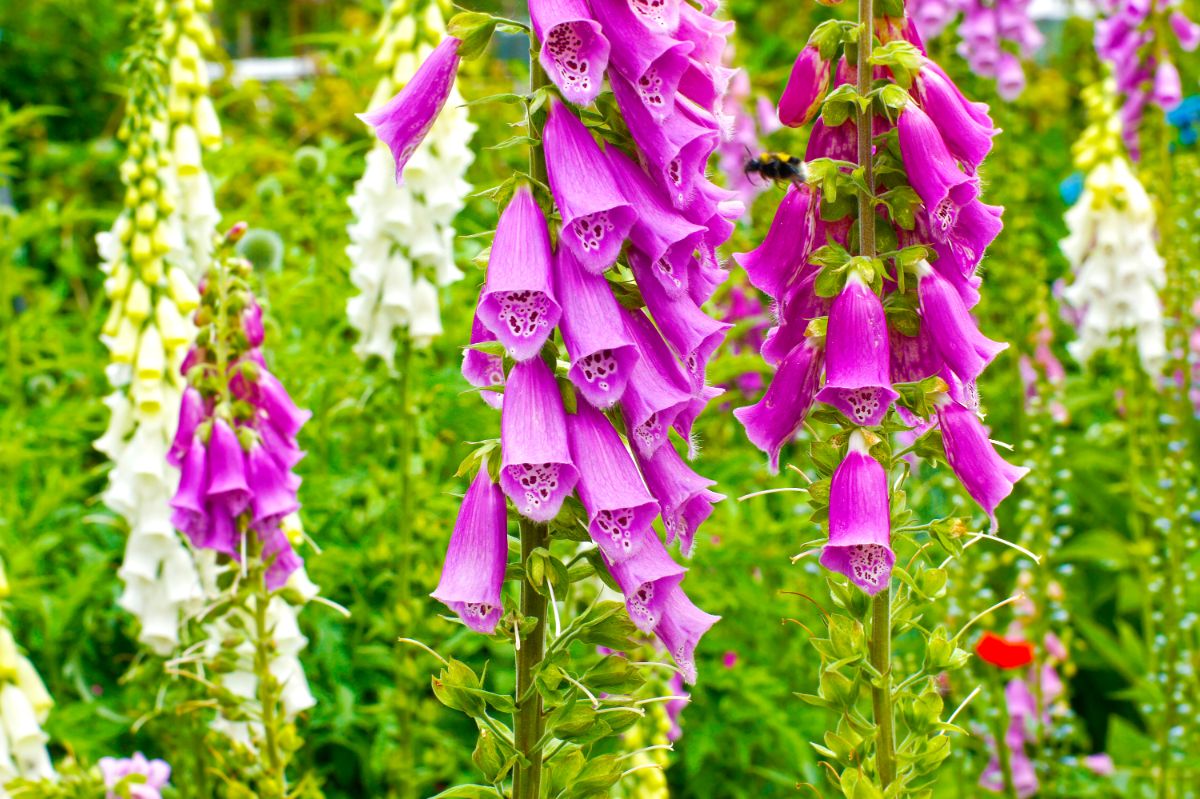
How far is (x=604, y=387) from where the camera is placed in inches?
65.1

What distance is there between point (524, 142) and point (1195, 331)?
4.64 meters

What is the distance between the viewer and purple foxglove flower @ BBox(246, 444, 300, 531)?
2.77 meters

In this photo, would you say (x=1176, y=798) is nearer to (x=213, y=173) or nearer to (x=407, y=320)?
(x=407, y=320)

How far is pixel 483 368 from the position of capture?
1.88m

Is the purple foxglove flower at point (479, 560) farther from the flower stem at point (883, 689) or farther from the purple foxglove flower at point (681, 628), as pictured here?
the flower stem at point (883, 689)

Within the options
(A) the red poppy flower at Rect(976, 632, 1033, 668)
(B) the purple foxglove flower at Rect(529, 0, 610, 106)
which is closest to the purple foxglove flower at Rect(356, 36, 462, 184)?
(B) the purple foxglove flower at Rect(529, 0, 610, 106)

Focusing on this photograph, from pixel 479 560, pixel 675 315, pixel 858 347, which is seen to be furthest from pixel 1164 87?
pixel 479 560

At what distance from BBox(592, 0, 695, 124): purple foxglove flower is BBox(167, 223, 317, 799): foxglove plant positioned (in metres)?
1.34

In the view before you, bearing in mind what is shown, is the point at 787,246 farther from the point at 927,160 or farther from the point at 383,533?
the point at 383,533

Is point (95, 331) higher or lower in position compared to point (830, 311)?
higher

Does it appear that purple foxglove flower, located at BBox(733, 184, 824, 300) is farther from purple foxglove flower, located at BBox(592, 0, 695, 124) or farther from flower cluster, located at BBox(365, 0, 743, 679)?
purple foxglove flower, located at BBox(592, 0, 695, 124)

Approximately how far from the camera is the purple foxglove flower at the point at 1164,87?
17.4 ft

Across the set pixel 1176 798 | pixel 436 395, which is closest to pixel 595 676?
pixel 436 395

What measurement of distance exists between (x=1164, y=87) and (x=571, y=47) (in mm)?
4483
